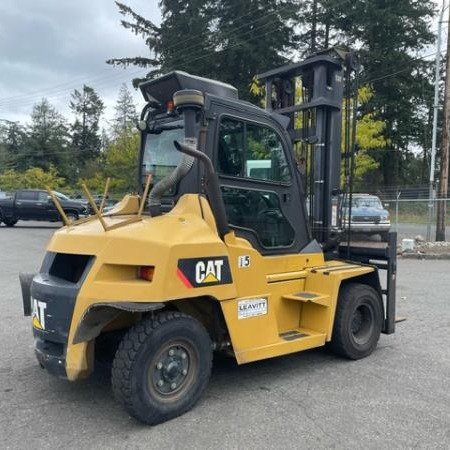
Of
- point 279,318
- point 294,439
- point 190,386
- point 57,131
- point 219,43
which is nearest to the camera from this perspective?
point 294,439

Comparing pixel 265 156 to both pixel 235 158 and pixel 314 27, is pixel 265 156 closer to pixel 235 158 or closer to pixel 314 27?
pixel 235 158

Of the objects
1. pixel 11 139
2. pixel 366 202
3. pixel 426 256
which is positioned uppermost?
pixel 11 139

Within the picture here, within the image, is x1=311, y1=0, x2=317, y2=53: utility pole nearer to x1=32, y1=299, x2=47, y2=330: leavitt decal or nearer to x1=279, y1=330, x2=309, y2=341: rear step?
x1=279, y1=330, x2=309, y2=341: rear step

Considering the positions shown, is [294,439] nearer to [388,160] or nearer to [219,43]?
[219,43]

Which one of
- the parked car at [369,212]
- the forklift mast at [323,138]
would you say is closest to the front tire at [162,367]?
the forklift mast at [323,138]

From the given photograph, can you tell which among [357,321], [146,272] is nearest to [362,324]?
[357,321]

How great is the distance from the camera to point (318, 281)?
5.27 m

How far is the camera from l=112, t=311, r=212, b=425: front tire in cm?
380

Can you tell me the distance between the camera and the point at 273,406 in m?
4.29

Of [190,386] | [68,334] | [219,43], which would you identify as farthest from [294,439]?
[219,43]

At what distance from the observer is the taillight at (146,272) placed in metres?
3.90

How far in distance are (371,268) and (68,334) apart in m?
3.40

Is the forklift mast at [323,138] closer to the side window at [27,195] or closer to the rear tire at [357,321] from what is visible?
the rear tire at [357,321]

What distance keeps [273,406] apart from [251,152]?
7.60ft
